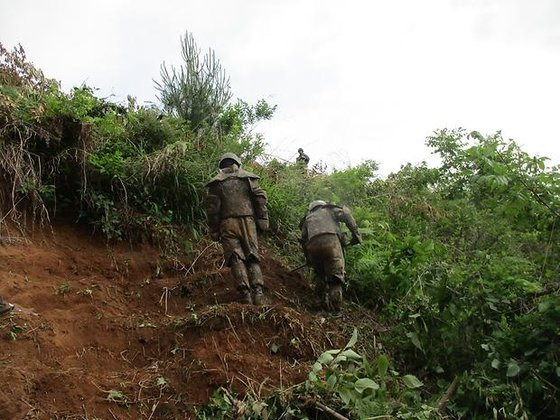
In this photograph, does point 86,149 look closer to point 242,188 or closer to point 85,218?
point 85,218

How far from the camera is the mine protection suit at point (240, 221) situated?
258 inches

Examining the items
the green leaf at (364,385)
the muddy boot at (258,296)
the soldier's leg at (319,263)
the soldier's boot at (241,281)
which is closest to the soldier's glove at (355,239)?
the soldier's leg at (319,263)

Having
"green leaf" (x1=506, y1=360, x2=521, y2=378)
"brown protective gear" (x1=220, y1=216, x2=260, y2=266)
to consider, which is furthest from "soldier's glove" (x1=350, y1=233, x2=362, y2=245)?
"green leaf" (x1=506, y1=360, x2=521, y2=378)

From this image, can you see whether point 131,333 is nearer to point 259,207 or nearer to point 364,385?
point 259,207

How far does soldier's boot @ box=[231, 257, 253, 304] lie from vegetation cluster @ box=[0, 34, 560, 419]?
1353mm

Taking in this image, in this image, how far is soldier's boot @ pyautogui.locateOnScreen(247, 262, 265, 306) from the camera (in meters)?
6.49

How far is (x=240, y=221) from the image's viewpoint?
6723 mm

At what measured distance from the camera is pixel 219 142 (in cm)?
1035

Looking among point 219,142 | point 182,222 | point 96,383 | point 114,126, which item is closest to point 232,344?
point 96,383

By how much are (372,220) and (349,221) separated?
242cm

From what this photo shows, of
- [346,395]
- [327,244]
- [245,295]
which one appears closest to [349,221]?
[327,244]

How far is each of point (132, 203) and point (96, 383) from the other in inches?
138

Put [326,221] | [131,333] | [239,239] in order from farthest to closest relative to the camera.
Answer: [326,221] → [239,239] → [131,333]

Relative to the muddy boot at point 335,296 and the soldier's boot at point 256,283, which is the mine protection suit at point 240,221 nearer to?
the soldier's boot at point 256,283
